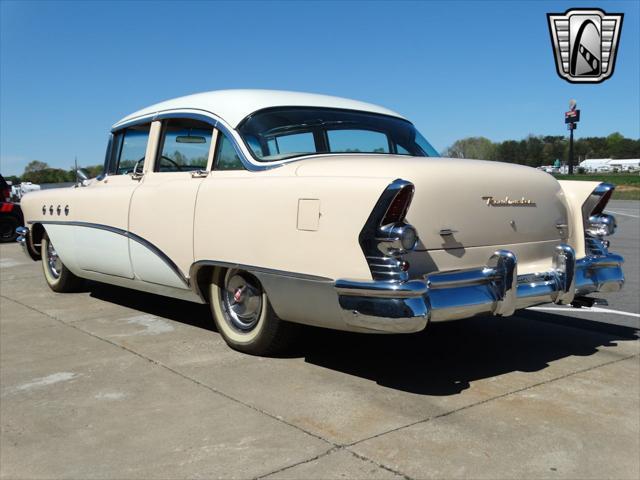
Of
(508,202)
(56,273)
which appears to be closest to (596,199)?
(508,202)

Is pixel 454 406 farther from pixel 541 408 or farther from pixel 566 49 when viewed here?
pixel 566 49

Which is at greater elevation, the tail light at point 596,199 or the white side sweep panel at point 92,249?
the tail light at point 596,199

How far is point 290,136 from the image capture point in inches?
166

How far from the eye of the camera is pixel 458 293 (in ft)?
10.8

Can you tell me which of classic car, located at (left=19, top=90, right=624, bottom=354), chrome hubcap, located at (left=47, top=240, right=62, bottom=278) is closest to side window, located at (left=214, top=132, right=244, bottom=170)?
classic car, located at (left=19, top=90, right=624, bottom=354)

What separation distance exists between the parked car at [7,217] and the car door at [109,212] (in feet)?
27.8

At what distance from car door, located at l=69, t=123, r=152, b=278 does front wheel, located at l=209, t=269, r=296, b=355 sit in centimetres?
101

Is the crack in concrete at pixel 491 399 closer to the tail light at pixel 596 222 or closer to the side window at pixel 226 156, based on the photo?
the tail light at pixel 596 222

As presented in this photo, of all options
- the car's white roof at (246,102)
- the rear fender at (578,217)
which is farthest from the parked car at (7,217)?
the rear fender at (578,217)

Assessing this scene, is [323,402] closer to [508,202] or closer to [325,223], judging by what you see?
[325,223]

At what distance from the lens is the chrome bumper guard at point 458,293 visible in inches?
121

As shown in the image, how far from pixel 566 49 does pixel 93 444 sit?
12022 mm

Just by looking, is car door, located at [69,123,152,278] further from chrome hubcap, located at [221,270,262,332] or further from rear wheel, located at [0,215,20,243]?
rear wheel, located at [0,215,20,243]

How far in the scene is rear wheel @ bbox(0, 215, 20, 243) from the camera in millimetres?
13438
